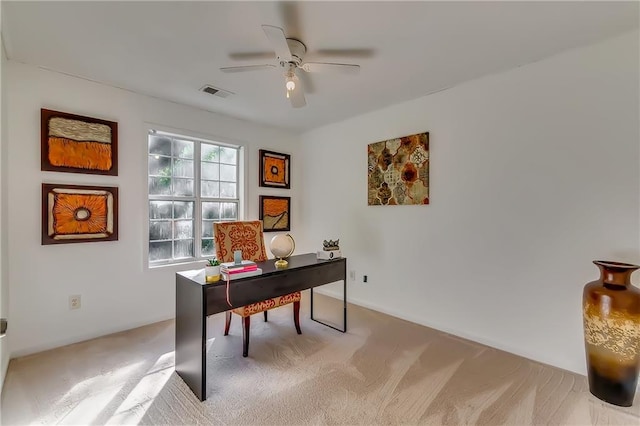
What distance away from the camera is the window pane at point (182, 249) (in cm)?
333

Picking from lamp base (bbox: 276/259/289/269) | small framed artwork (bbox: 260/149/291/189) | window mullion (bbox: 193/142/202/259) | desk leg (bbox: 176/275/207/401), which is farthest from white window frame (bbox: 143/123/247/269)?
lamp base (bbox: 276/259/289/269)

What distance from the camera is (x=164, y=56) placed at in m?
2.22

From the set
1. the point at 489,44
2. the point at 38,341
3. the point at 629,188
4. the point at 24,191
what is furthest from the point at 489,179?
the point at 38,341

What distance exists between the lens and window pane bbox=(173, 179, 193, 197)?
10.9 ft

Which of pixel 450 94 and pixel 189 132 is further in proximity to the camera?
pixel 189 132

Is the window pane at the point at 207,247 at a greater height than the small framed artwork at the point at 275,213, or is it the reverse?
the small framed artwork at the point at 275,213

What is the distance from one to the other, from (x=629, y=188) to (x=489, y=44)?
1374mm

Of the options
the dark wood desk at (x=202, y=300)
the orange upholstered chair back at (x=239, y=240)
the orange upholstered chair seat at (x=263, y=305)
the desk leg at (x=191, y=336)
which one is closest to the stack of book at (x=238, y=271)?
the dark wood desk at (x=202, y=300)

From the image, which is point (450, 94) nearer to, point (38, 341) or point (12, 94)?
point (12, 94)

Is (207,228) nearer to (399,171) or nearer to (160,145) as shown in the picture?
(160,145)

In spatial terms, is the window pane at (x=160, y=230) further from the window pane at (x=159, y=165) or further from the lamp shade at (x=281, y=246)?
the lamp shade at (x=281, y=246)

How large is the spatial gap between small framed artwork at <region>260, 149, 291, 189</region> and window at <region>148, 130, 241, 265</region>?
34 centimetres

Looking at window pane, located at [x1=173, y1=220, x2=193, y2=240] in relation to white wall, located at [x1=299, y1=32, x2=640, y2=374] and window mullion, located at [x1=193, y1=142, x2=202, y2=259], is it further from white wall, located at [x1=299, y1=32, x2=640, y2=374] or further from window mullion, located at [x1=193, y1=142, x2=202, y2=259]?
white wall, located at [x1=299, y1=32, x2=640, y2=374]

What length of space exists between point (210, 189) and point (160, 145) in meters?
0.73
